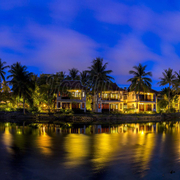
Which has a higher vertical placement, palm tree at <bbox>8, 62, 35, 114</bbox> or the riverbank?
palm tree at <bbox>8, 62, 35, 114</bbox>

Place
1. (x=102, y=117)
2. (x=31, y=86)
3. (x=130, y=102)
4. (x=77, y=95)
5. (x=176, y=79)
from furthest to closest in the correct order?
1. (x=130, y=102)
2. (x=176, y=79)
3. (x=77, y=95)
4. (x=31, y=86)
5. (x=102, y=117)

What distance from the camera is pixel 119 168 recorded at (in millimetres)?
9352

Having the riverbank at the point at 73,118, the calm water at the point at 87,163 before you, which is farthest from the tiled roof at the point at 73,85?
the calm water at the point at 87,163

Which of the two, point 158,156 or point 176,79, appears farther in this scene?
point 176,79

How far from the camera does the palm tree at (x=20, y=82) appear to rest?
51.2 metres

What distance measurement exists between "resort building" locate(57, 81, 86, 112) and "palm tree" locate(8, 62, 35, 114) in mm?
7968

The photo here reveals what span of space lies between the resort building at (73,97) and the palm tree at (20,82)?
797 cm

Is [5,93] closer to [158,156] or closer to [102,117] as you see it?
[102,117]

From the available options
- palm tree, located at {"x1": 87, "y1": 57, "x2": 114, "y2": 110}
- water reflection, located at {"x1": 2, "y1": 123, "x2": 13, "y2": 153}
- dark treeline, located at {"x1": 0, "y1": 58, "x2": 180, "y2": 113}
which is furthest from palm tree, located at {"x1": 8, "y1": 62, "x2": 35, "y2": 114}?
water reflection, located at {"x1": 2, "y1": 123, "x2": 13, "y2": 153}

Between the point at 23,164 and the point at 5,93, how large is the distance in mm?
49273

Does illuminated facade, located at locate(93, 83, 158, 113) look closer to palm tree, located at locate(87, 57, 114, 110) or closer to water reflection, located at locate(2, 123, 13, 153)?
palm tree, located at locate(87, 57, 114, 110)

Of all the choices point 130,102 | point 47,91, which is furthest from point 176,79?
point 47,91

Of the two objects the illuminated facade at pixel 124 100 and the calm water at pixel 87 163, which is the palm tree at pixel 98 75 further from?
the calm water at pixel 87 163

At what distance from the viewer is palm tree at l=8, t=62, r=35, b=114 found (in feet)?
168
